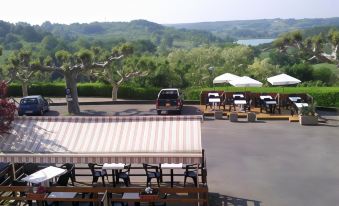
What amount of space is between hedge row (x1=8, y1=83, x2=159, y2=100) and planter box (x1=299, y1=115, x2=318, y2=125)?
1355 centimetres

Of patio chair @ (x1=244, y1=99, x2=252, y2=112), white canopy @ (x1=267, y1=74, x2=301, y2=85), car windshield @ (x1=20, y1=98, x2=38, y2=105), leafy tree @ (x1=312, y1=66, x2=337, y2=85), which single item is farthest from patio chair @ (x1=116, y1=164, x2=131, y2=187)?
leafy tree @ (x1=312, y1=66, x2=337, y2=85)

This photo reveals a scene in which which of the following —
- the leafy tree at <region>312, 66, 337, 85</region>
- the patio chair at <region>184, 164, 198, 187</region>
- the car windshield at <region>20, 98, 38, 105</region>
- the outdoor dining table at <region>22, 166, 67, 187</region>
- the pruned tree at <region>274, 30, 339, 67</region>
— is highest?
the pruned tree at <region>274, 30, 339, 67</region>

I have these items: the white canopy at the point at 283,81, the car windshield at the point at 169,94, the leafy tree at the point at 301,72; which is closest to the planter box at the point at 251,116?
the white canopy at the point at 283,81

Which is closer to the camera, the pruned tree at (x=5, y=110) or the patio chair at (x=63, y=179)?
the pruned tree at (x=5, y=110)

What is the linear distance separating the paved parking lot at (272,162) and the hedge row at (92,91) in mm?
10224

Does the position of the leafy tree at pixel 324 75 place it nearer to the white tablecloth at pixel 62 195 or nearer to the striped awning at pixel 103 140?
the striped awning at pixel 103 140

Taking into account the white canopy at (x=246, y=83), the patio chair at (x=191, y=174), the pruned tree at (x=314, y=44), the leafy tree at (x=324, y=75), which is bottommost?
the leafy tree at (x=324, y=75)

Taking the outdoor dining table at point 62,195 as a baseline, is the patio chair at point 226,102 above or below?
above

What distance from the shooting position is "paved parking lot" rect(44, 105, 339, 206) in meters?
14.4

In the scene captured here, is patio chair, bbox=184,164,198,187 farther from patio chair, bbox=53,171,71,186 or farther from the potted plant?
the potted plant

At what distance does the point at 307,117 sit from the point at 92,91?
20617 millimetres

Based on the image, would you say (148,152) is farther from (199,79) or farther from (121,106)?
(199,79)

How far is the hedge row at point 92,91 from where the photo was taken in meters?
35.7

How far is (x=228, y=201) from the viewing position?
1403cm
